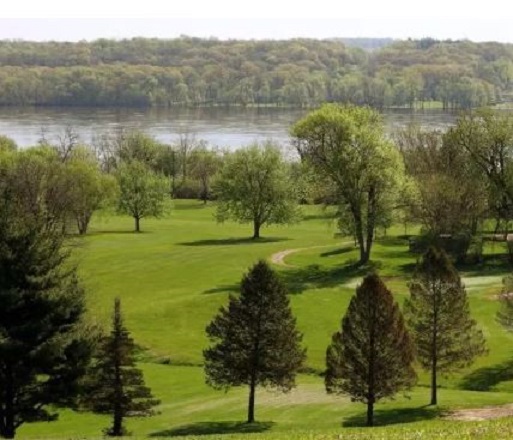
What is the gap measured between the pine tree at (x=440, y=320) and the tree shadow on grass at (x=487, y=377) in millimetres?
3538

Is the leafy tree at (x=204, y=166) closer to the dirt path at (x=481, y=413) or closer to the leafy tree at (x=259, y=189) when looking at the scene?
the leafy tree at (x=259, y=189)

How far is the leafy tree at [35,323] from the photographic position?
2858 centimetres

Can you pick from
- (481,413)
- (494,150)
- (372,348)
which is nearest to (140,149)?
(494,150)

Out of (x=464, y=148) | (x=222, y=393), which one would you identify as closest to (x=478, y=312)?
(x=222, y=393)

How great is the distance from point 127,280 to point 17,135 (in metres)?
118

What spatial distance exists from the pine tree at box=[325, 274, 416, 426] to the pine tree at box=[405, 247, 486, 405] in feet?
12.3

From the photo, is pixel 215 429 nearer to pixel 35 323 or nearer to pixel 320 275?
pixel 35 323

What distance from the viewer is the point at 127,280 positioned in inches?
2488

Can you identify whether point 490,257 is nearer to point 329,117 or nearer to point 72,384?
point 329,117

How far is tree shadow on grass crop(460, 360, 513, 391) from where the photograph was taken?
40125mm

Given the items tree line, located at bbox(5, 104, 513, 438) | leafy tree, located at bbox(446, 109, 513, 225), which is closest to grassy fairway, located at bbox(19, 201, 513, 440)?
tree line, located at bbox(5, 104, 513, 438)

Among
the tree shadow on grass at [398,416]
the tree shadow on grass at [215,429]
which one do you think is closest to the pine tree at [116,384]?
the tree shadow on grass at [215,429]

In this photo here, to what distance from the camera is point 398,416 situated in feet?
115

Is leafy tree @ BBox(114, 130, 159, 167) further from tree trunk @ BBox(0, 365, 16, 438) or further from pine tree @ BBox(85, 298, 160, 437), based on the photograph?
tree trunk @ BBox(0, 365, 16, 438)
